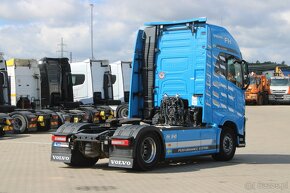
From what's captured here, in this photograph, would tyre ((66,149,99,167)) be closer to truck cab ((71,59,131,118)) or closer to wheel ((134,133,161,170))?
wheel ((134,133,161,170))

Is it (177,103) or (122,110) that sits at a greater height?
(177,103)

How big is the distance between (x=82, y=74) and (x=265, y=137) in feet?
41.2

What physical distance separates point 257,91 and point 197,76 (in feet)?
127

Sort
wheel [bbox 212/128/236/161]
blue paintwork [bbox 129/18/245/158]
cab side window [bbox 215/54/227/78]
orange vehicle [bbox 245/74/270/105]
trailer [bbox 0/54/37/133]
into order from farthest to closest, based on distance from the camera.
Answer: orange vehicle [bbox 245/74/270/105] < trailer [bbox 0/54/37/133] < wheel [bbox 212/128/236/161] < cab side window [bbox 215/54/227/78] < blue paintwork [bbox 129/18/245/158]

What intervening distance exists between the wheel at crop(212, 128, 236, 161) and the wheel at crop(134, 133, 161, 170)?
2463mm

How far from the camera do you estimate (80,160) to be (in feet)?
38.3

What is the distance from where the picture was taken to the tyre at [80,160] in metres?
11.4

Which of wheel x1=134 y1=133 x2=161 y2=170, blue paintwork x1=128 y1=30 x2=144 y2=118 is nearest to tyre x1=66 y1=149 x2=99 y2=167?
wheel x1=134 y1=133 x2=161 y2=170

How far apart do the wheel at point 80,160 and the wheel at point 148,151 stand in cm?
162

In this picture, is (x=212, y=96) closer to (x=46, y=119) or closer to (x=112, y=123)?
(x=112, y=123)

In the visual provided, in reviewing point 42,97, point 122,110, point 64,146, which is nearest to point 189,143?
point 64,146

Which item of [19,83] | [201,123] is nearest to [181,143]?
A: [201,123]

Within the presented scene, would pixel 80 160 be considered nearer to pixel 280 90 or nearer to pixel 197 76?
pixel 197 76

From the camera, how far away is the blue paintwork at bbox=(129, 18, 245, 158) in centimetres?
1237
